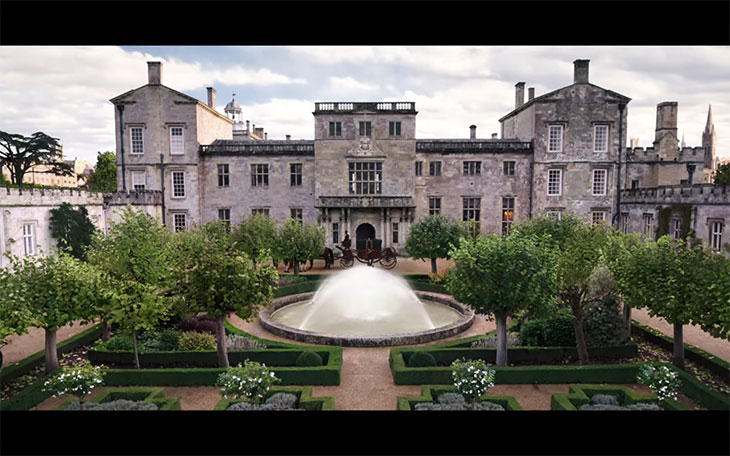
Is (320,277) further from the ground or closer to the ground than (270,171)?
closer to the ground

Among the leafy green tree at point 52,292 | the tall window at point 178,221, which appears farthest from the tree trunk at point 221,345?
the tall window at point 178,221

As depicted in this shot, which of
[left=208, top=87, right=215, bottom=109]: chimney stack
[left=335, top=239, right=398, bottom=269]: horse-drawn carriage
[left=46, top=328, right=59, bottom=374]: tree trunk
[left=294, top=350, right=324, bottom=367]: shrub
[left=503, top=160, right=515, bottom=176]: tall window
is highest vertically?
[left=208, top=87, right=215, bottom=109]: chimney stack

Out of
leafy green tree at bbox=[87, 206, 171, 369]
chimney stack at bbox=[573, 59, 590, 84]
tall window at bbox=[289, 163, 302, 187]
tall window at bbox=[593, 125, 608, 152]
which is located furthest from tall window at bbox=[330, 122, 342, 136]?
tall window at bbox=[593, 125, 608, 152]

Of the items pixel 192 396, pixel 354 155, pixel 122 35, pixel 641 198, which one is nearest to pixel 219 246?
pixel 192 396

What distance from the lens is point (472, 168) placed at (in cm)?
3784

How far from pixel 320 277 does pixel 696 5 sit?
85.1ft

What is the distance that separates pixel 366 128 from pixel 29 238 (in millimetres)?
24383

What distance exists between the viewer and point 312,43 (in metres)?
2.74

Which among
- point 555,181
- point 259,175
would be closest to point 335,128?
point 259,175

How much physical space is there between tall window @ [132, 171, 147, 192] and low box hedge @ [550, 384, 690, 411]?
3571 centimetres

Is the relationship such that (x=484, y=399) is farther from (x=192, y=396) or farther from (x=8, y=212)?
(x=8, y=212)

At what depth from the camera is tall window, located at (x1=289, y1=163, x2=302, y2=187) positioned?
38219 mm

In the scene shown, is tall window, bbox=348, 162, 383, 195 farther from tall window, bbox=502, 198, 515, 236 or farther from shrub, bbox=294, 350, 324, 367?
shrub, bbox=294, 350, 324, 367

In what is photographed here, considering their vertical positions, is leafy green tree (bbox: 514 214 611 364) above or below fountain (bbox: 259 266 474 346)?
above
